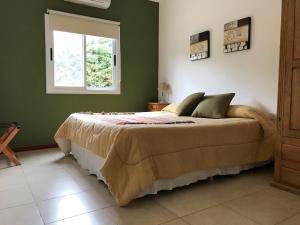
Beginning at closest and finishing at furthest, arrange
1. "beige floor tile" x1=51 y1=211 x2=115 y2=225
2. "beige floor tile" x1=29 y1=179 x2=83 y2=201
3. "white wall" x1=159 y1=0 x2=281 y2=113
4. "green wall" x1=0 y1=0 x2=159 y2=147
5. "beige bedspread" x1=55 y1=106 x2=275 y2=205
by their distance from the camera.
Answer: "beige floor tile" x1=51 y1=211 x2=115 y2=225 → "beige bedspread" x1=55 y1=106 x2=275 y2=205 → "beige floor tile" x1=29 y1=179 x2=83 y2=201 → "white wall" x1=159 y1=0 x2=281 y2=113 → "green wall" x1=0 y1=0 x2=159 y2=147

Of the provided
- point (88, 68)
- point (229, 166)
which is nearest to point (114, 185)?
point (229, 166)

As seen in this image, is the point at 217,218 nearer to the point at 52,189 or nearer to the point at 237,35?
the point at 52,189

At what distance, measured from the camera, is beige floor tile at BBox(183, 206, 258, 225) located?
1688 mm

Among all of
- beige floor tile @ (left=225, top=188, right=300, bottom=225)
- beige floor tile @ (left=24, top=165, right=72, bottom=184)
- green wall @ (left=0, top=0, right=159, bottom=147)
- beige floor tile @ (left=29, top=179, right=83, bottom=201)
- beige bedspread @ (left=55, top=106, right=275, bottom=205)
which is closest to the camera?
beige floor tile @ (left=225, top=188, right=300, bottom=225)

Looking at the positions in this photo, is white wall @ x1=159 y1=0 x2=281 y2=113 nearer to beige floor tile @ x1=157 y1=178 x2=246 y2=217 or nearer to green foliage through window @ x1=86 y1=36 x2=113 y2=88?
green foliage through window @ x1=86 y1=36 x2=113 y2=88

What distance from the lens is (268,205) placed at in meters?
1.97

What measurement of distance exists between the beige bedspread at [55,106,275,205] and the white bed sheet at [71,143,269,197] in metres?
0.11

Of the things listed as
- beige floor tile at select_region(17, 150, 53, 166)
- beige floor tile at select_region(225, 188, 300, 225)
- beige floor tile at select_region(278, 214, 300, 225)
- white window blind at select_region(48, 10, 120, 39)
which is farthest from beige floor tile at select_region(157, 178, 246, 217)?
white window blind at select_region(48, 10, 120, 39)

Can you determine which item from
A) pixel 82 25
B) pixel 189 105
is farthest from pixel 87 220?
pixel 82 25

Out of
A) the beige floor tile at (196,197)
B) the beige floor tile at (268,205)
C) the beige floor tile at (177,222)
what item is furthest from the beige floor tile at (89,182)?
the beige floor tile at (268,205)

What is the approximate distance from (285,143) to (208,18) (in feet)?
8.12

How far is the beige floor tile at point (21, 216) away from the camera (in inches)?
65.7

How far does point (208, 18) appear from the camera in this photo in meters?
3.90

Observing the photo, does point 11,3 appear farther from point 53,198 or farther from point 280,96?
point 280,96
